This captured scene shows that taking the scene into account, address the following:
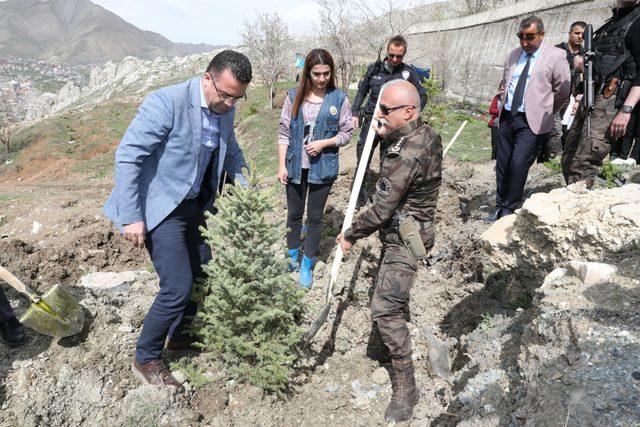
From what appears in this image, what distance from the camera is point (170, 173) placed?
2738mm

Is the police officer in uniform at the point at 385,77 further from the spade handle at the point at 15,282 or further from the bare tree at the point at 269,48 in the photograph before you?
the bare tree at the point at 269,48

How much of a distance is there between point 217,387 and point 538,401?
7.64 feet

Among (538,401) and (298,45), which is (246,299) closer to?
(538,401)

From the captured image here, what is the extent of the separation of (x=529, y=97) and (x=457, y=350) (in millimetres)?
2773

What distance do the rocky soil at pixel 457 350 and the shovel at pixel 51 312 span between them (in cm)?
19

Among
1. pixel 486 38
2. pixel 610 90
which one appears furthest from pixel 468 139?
pixel 486 38

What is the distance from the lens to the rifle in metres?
4.02

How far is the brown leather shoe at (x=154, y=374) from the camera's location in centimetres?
299

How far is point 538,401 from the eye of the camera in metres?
2.02

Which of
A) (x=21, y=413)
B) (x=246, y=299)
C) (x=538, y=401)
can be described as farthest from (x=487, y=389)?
(x=21, y=413)

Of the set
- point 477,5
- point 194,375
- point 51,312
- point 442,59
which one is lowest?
point 194,375

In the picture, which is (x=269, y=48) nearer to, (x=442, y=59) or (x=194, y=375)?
(x=442, y=59)

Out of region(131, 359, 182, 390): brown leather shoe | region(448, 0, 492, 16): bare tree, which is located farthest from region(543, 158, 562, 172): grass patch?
region(448, 0, 492, 16): bare tree

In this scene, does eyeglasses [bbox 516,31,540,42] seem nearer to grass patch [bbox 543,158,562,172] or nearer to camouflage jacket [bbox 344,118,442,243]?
camouflage jacket [bbox 344,118,442,243]
